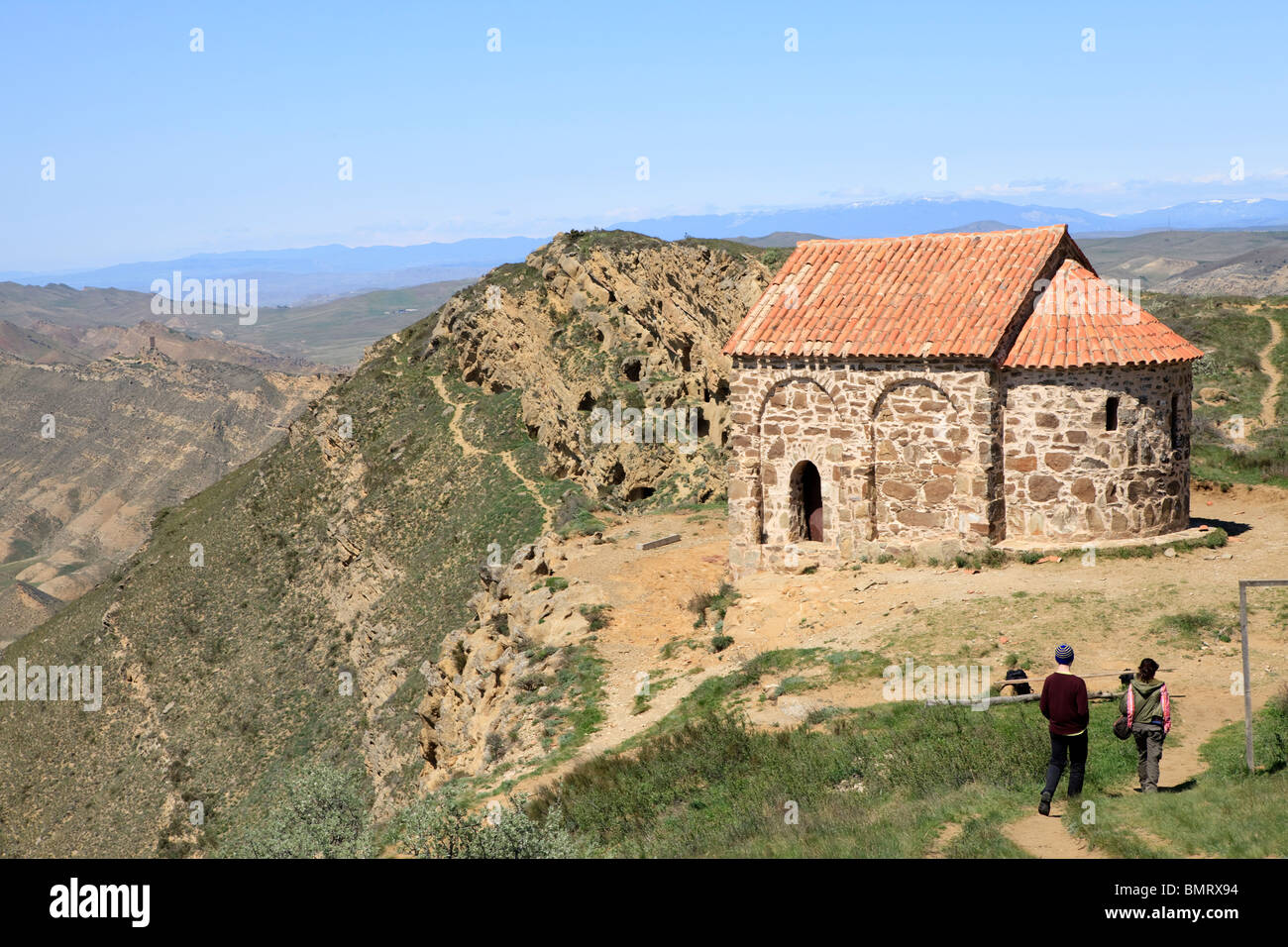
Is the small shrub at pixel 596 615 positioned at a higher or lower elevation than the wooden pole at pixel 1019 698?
lower

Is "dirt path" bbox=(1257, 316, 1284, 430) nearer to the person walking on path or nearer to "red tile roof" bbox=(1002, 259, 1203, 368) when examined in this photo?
"red tile roof" bbox=(1002, 259, 1203, 368)

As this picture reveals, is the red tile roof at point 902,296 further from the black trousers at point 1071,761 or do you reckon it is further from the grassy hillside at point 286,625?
the grassy hillside at point 286,625

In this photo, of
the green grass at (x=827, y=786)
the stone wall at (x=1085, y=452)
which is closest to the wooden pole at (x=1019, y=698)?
the green grass at (x=827, y=786)

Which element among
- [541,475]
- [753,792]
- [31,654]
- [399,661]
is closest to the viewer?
[753,792]

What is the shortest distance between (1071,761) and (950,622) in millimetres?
7714

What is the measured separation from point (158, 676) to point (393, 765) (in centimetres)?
2172

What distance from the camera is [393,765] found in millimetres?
35000

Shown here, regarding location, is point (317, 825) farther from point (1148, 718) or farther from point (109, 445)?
point (109, 445)

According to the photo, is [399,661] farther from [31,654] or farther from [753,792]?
[31,654]

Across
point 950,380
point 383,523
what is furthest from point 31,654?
point 950,380

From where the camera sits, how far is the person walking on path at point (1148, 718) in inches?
491

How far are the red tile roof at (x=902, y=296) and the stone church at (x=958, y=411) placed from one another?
0.05 m

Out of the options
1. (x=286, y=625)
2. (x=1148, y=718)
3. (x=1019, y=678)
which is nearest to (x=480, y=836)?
(x=1148, y=718)

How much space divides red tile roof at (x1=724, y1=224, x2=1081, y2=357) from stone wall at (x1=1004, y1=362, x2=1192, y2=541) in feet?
5.37
